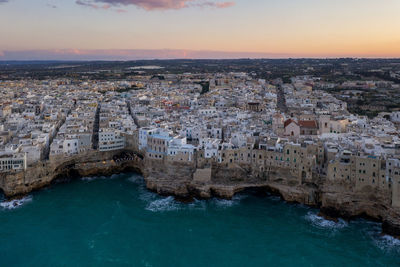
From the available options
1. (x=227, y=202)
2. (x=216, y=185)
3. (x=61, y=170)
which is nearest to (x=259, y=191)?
(x=227, y=202)

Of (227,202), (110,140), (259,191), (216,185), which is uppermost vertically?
(110,140)

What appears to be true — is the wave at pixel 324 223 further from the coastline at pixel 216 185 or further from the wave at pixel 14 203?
the wave at pixel 14 203

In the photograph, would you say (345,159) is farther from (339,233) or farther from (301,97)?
(301,97)

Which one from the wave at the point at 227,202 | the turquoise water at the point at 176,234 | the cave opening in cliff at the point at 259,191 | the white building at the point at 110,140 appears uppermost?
the white building at the point at 110,140

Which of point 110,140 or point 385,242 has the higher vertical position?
point 110,140

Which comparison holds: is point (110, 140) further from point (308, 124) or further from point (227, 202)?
point (308, 124)

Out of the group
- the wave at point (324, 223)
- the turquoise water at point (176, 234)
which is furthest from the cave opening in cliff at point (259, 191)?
the wave at point (324, 223)
